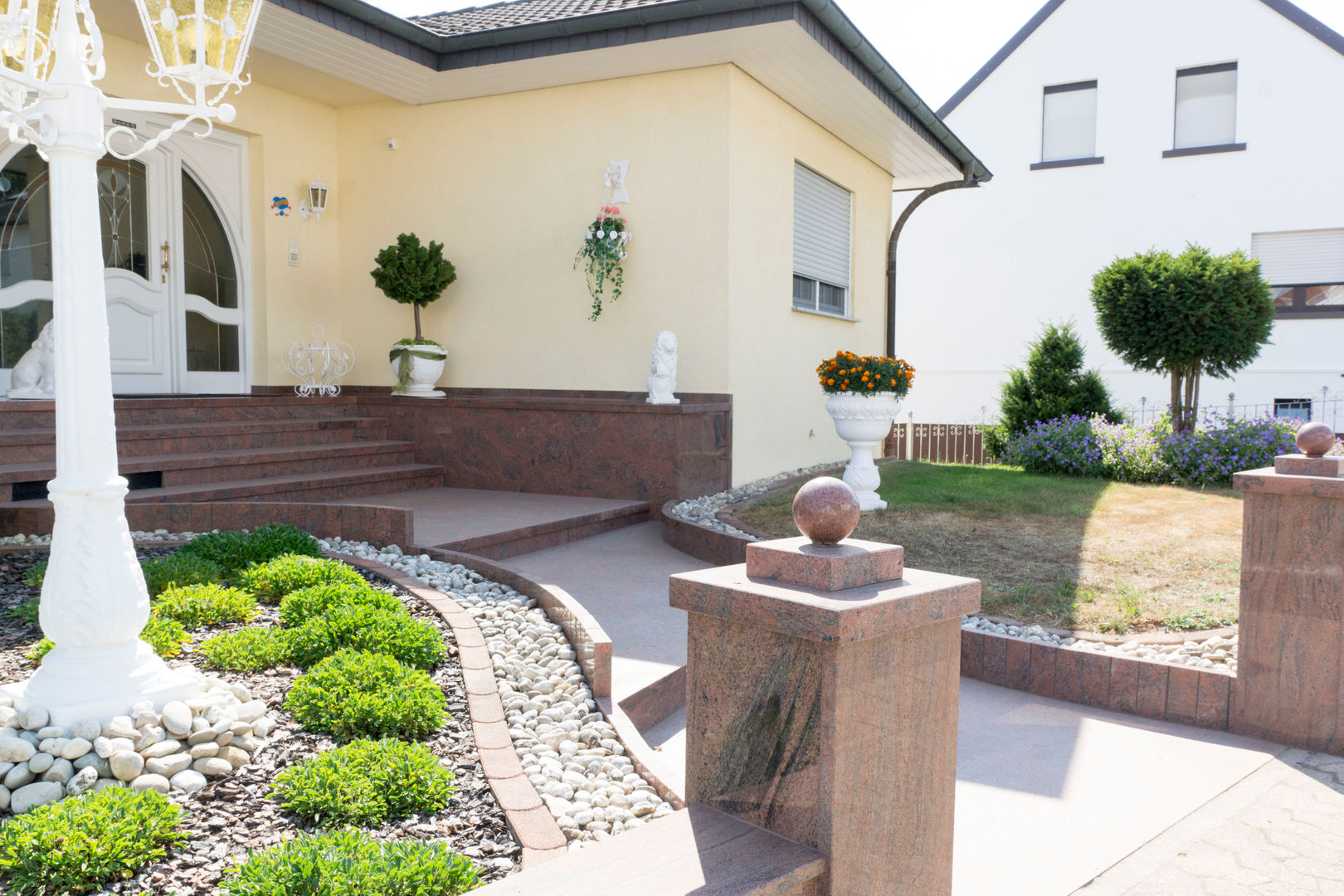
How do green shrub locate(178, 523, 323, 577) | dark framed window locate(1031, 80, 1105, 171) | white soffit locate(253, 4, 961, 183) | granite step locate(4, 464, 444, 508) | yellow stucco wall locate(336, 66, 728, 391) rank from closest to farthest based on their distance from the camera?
green shrub locate(178, 523, 323, 577) → granite step locate(4, 464, 444, 508) → white soffit locate(253, 4, 961, 183) → yellow stucco wall locate(336, 66, 728, 391) → dark framed window locate(1031, 80, 1105, 171)

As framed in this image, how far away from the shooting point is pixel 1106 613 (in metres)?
4.64

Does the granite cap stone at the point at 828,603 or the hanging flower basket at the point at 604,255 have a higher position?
the hanging flower basket at the point at 604,255

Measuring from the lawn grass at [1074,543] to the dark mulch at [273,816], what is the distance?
2.96 meters

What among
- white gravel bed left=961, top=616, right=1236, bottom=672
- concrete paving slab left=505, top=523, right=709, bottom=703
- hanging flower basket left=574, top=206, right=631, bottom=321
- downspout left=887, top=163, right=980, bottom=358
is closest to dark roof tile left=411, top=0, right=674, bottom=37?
hanging flower basket left=574, top=206, right=631, bottom=321

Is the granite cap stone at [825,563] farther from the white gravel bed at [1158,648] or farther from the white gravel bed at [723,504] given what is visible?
the white gravel bed at [723,504]

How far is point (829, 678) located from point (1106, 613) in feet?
11.6

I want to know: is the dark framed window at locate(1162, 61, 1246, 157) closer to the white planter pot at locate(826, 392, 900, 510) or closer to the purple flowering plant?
the purple flowering plant

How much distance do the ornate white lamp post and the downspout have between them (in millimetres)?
9901

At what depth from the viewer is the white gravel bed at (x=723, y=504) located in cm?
643

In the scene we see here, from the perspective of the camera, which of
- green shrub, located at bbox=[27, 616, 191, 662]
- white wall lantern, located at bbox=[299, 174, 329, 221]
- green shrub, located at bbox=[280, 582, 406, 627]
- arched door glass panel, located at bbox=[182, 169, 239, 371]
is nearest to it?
green shrub, located at bbox=[27, 616, 191, 662]

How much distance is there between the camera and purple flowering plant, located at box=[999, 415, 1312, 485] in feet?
30.4

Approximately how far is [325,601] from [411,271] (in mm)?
5140

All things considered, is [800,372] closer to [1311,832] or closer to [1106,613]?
[1106,613]

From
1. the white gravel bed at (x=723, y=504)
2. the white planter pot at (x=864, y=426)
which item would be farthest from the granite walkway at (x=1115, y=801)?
the white planter pot at (x=864, y=426)
